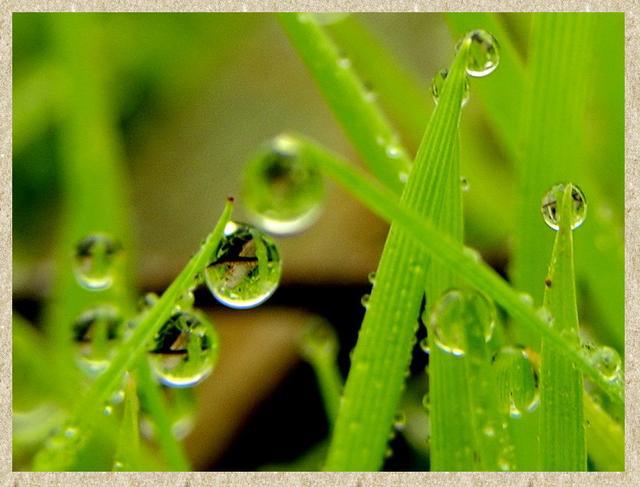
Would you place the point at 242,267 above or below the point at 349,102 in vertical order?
below

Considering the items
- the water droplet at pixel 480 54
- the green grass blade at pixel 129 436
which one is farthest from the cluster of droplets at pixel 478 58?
the green grass blade at pixel 129 436

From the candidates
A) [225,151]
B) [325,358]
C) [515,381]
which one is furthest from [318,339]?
[225,151]

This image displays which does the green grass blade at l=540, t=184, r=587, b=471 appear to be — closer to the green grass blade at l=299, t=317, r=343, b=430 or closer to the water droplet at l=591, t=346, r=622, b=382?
the water droplet at l=591, t=346, r=622, b=382

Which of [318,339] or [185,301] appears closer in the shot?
[185,301]

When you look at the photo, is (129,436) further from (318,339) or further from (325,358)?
(318,339)

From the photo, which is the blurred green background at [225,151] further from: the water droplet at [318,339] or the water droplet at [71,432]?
the water droplet at [71,432]

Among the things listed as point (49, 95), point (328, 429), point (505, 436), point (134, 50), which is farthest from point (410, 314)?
point (134, 50)
